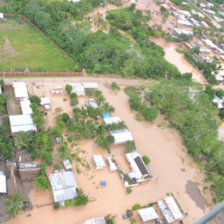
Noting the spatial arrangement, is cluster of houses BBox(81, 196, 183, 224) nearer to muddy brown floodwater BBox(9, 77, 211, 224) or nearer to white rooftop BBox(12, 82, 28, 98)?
muddy brown floodwater BBox(9, 77, 211, 224)

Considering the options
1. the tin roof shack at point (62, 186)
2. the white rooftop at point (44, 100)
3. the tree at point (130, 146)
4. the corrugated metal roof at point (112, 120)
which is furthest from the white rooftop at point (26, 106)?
the tree at point (130, 146)

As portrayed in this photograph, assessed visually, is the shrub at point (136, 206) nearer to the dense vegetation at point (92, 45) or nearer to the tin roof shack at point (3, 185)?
the tin roof shack at point (3, 185)

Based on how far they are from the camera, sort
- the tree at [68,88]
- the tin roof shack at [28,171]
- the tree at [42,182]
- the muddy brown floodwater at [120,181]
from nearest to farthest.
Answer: the tree at [42,182], the muddy brown floodwater at [120,181], the tin roof shack at [28,171], the tree at [68,88]

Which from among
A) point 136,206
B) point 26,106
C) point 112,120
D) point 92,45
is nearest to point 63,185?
point 136,206

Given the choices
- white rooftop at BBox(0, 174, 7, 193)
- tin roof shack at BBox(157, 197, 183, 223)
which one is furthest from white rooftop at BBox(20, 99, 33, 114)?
tin roof shack at BBox(157, 197, 183, 223)

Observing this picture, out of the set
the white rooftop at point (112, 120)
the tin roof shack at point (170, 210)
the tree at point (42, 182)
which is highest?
the white rooftop at point (112, 120)

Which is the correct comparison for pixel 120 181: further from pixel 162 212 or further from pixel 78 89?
pixel 78 89
